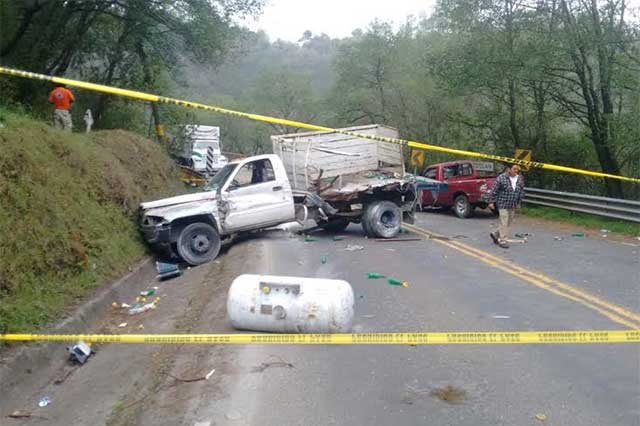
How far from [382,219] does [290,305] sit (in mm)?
8339

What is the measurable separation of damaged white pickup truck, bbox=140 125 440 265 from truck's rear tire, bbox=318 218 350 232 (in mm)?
25

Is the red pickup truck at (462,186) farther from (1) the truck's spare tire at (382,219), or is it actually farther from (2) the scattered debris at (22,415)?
(2) the scattered debris at (22,415)

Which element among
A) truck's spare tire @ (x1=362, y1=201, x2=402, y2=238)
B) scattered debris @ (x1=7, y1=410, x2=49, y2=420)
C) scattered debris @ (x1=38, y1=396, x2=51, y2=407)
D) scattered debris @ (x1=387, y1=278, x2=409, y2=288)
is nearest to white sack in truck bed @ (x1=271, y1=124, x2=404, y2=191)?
truck's spare tire @ (x1=362, y1=201, x2=402, y2=238)

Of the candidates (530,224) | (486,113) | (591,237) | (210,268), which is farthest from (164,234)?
(486,113)

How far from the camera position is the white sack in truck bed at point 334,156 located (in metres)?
14.4

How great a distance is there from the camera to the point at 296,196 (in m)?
13.9

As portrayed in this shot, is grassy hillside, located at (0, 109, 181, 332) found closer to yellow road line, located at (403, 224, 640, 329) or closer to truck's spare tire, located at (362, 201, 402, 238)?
truck's spare tire, located at (362, 201, 402, 238)

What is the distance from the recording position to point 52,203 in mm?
8672

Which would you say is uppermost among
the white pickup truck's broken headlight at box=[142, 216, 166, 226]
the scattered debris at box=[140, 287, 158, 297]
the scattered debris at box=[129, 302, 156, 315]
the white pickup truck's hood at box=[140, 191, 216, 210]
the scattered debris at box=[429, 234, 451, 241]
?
the white pickup truck's hood at box=[140, 191, 216, 210]

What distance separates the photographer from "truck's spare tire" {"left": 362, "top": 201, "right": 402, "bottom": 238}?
45.7ft

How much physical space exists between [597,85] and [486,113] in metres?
6.00

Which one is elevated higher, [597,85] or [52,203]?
[597,85]

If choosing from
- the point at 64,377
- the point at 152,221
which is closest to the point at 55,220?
the point at 64,377

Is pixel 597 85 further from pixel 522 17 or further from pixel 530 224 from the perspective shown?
pixel 530 224
